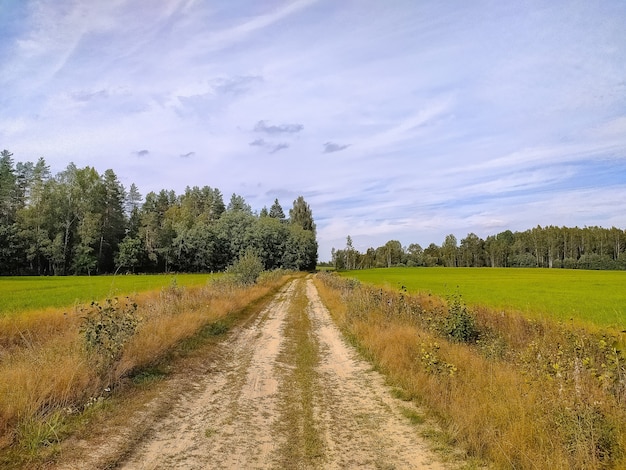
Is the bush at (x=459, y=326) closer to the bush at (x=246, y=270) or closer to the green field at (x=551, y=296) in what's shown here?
the green field at (x=551, y=296)

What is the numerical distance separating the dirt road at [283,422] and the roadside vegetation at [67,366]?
1.15 meters

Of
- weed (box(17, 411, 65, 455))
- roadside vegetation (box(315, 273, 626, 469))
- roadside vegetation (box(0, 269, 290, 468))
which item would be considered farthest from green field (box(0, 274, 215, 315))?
roadside vegetation (box(315, 273, 626, 469))

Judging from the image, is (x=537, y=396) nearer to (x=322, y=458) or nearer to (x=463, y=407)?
(x=463, y=407)

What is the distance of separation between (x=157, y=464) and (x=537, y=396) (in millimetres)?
5357

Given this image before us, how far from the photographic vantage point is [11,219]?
6119 centimetres

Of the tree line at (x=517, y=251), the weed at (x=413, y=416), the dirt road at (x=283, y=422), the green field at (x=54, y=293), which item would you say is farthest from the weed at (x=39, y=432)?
the tree line at (x=517, y=251)

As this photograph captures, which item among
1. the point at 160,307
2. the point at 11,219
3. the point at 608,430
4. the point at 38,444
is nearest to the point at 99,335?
the point at 38,444

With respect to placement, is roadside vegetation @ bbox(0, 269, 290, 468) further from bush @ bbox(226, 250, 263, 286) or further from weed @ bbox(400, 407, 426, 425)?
bush @ bbox(226, 250, 263, 286)

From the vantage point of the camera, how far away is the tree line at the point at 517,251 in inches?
5143

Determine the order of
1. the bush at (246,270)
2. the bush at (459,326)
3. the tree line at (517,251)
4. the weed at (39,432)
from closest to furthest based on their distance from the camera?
the weed at (39,432)
the bush at (459,326)
the bush at (246,270)
the tree line at (517,251)

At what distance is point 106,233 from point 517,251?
5356 inches

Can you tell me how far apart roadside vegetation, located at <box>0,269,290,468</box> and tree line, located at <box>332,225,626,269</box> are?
5197 inches

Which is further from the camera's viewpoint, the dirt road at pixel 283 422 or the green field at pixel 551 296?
the green field at pixel 551 296

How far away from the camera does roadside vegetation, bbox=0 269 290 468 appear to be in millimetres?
4941
